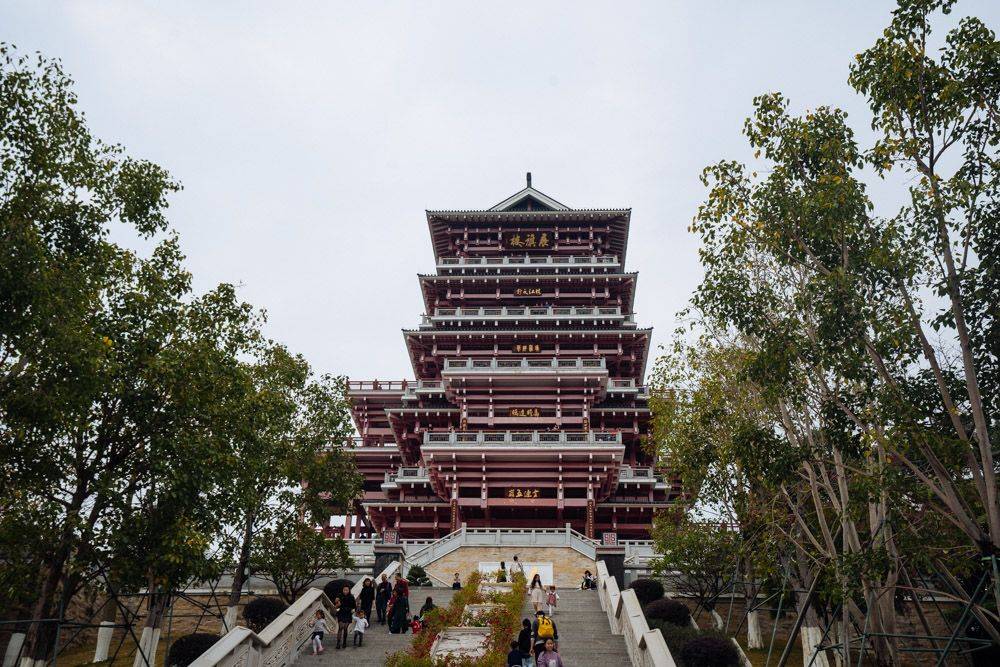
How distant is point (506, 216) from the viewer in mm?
54375

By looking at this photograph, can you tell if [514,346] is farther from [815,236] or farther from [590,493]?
[815,236]

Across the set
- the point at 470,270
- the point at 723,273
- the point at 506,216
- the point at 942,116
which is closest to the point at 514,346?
the point at 470,270

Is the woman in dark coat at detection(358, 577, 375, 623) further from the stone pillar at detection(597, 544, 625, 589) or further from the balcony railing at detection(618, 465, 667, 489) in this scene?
the balcony railing at detection(618, 465, 667, 489)

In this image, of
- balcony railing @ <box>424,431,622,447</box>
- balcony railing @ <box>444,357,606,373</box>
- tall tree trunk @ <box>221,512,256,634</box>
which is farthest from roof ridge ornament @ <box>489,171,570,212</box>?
tall tree trunk @ <box>221,512,256,634</box>

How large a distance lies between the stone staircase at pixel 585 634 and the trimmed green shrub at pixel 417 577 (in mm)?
5481

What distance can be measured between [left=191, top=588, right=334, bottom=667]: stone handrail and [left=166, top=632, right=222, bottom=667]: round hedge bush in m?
2.14

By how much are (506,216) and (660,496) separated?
2119 centimetres

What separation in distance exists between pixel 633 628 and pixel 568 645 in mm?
2702

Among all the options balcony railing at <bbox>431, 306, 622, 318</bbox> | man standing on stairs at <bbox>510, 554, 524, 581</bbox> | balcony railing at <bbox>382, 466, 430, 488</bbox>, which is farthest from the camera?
balcony railing at <bbox>431, 306, 622, 318</bbox>

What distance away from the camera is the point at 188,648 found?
19453 mm

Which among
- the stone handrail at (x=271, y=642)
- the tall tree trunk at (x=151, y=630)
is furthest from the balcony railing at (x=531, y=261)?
the stone handrail at (x=271, y=642)

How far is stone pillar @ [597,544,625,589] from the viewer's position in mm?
30812

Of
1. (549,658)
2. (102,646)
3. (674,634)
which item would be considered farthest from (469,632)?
(102,646)

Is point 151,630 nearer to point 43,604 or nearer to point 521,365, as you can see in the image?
point 43,604
